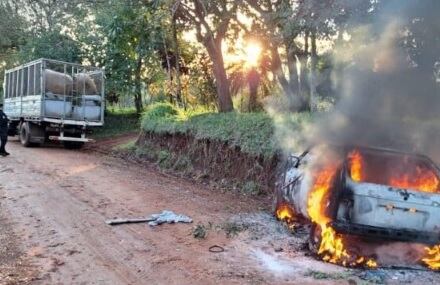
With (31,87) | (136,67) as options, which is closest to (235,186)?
(31,87)

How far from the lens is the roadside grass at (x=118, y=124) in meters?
25.3

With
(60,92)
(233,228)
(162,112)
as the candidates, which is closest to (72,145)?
(60,92)

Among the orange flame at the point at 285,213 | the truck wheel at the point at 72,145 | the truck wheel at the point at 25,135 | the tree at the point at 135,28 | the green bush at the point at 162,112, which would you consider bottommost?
the orange flame at the point at 285,213

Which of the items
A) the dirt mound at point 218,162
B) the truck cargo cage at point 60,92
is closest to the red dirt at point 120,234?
the dirt mound at point 218,162

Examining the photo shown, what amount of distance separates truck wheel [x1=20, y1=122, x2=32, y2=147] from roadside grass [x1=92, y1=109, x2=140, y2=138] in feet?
18.9

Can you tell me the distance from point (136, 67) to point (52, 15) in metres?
7.16

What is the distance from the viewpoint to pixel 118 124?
27.0 m

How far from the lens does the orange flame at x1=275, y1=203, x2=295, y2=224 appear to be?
765 centimetres

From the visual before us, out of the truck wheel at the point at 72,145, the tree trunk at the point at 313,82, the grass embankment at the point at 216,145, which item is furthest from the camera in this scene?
the truck wheel at the point at 72,145

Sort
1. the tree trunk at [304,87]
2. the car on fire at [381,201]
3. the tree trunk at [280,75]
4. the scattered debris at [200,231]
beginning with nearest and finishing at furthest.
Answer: the car on fire at [381,201], the scattered debris at [200,231], the tree trunk at [304,87], the tree trunk at [280,75]

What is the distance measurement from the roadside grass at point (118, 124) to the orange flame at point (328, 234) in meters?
→ 19.5

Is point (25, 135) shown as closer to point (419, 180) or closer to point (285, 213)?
point (285, 213)

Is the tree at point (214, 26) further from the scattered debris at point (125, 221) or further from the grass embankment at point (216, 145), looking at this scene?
the scattered debris at point (125, 221)

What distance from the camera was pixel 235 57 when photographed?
1748cm
